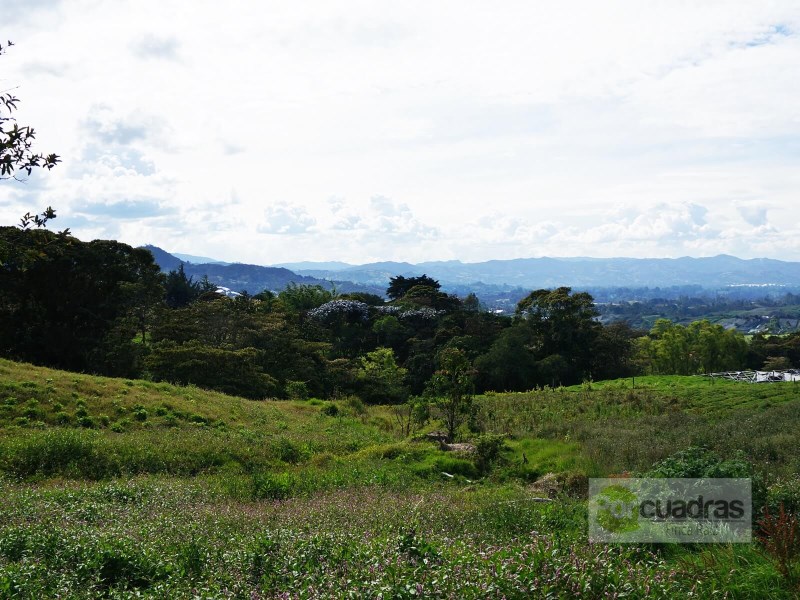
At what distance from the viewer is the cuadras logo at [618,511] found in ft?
20.2

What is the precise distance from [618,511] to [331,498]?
14.8ft

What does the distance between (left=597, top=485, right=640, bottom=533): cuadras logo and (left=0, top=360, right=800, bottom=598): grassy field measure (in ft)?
1.15

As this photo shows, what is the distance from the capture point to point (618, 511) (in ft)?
20.9

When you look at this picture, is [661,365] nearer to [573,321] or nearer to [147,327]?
[573,321]

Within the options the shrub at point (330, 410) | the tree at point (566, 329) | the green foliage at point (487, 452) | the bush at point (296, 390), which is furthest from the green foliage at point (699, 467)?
the tree at point (566, 329)

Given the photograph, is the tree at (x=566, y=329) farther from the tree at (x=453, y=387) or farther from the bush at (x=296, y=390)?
the tree at (x=453, y=387)

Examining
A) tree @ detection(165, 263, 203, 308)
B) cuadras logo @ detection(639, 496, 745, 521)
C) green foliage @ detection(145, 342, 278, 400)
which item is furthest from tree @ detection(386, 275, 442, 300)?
cuadras logo @ detection(639, 496, 745, 521)

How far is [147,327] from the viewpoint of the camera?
137ft

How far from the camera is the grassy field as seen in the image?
15.6 ft

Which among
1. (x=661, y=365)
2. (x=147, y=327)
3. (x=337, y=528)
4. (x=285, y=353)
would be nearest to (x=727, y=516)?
(x=337, y=528)

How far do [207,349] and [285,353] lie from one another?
8.00 metres

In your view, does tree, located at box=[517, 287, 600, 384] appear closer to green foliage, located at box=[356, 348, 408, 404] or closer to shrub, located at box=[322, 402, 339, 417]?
green foliage, located at box=[356, 348, 408, 404]

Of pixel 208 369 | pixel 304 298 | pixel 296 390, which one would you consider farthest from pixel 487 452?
pixel 304 298

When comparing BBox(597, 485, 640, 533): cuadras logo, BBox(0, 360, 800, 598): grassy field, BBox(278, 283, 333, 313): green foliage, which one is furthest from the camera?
BBox(278, 283, 333, 313): green foliage
